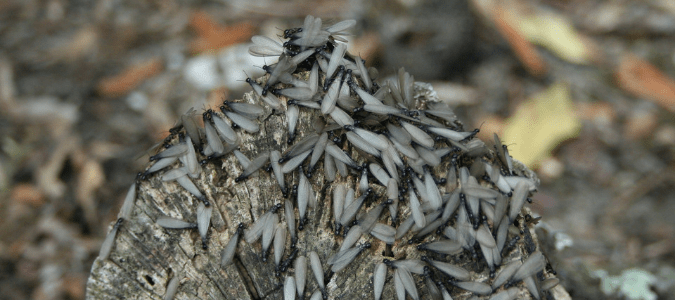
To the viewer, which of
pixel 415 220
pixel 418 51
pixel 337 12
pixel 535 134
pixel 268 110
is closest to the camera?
pixel 415 220

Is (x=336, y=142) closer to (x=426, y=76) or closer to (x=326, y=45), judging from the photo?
(x=326, y=45)

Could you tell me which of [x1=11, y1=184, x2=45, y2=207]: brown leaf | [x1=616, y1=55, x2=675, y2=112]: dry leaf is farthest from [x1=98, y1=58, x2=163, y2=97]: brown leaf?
[x1=616, y1=55, x2=675, y2=112]: dry leaf

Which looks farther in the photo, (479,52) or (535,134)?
(479,52)

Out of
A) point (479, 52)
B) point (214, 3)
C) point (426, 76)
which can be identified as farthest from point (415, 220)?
point (214, 3)

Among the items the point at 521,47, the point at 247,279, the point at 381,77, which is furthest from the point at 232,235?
the point at 521,47

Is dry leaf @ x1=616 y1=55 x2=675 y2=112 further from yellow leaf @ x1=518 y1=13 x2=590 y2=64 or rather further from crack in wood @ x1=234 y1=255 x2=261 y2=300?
crack in wood @ x1=234 y1=255 x2=261 y2=300

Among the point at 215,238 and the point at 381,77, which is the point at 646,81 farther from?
the point at 215,238

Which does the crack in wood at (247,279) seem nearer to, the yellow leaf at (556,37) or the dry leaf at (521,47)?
the dry leaf at (521,47)

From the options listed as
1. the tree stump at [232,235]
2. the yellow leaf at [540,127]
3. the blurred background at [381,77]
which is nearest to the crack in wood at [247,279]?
the tree stump at [232,235]
